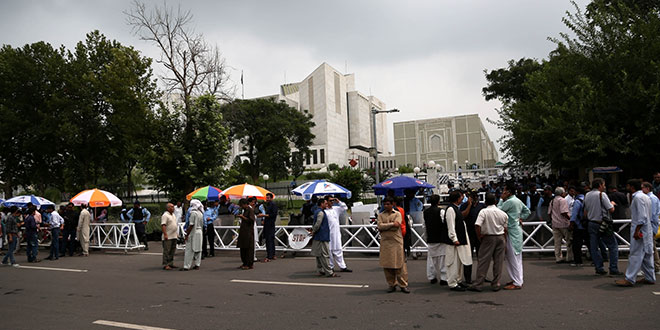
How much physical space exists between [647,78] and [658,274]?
12.3 meters

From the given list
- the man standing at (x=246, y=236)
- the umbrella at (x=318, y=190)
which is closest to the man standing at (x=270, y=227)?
the man standing at (x=246, y=236)

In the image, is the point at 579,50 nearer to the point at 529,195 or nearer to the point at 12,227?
the point at 529,195

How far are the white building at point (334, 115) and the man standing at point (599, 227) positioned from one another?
83933 mm

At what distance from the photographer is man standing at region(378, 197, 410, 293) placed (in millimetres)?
7473

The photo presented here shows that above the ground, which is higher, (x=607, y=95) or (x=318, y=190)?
(x=607, y=95)

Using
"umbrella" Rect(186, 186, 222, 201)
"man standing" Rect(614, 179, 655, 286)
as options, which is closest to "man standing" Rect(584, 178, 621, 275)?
"man standing" Rect(614, 179, 655, 286)

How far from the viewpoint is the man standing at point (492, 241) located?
24.3ft

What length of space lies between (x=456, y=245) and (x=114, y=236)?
13.5m

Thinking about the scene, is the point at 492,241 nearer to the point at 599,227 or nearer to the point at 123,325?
the point at 599,227

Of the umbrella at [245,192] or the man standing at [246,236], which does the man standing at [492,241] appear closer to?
the man standing at [246,236]

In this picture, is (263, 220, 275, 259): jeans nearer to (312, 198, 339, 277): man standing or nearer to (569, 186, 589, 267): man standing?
(312, 198, 339, 277): man standing

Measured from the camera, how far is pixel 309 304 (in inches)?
273

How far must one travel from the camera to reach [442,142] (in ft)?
327

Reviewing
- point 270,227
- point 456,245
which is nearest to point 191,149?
point 270,227
